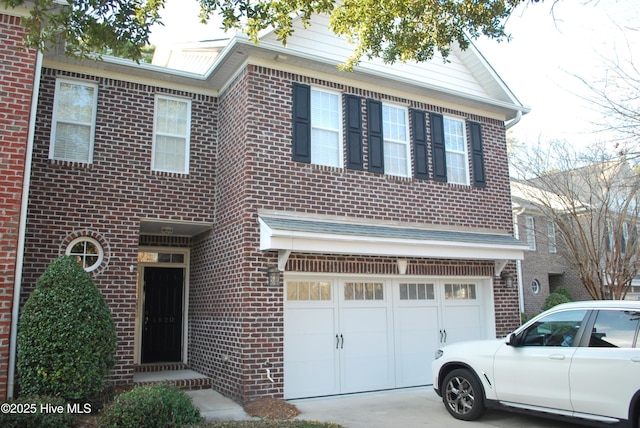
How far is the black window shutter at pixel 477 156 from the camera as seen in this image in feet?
40.4

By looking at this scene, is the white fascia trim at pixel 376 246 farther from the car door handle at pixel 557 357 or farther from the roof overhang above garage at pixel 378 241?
the car door handle at pixel 557 357

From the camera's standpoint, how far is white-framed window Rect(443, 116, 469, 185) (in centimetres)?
A: 1212

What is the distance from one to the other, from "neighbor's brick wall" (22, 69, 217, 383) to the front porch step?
53cm

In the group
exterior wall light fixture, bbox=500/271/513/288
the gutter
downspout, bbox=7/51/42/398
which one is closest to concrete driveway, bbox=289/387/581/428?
exterior wall light fixture, bbox=500/271/513/288

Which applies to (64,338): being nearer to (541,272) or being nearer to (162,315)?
(162,315)

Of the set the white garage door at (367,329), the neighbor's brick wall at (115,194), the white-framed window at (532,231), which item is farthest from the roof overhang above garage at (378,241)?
the white-framed window at (532,231)

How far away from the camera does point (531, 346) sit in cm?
723

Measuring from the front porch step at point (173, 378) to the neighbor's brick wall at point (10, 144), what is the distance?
2894 millimetres

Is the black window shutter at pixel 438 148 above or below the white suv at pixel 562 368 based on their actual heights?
above

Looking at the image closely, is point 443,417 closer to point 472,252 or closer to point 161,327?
point 472,252

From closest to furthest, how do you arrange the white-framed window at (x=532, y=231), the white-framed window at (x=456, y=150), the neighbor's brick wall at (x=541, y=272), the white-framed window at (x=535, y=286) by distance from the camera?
the white-framed window at (x=456, y=150)
the neighbor's brick wall at (x=541, y=272)
the white-framed window at (x=532, y=231)
the white-framed window at (x=535, y=286)

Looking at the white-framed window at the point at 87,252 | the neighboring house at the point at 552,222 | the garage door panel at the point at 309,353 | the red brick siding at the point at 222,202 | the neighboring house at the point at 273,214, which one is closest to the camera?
the red brick siding at the point at 222,202

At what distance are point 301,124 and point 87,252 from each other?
15.2 feet

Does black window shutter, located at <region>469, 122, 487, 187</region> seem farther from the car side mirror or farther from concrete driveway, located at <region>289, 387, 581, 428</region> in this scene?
the car side mirror
